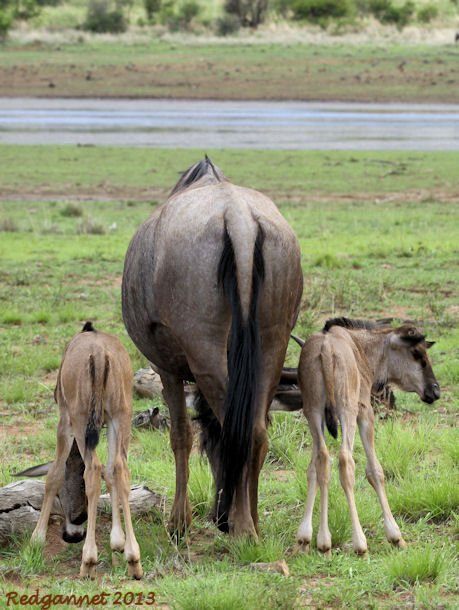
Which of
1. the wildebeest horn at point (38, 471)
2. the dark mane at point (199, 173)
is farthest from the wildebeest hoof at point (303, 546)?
the dark mane at point (199, 173)

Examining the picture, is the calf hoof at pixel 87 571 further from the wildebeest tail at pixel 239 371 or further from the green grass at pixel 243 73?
the green grass at pixel 243 73

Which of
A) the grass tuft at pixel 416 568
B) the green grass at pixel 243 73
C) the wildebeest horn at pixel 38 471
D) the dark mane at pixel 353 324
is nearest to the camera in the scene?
the grass tuft at pixel 416 568

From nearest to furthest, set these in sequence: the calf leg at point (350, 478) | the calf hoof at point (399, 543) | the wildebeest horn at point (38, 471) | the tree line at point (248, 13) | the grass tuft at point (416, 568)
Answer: the grass tuft at point (416, 568) < the calf leg at point (350, 478) < the calf hoof at point (399, 543) < the wildebeest horn at point (38, 471) < the tree line at point (248, 13)

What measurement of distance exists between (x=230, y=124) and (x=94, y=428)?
30.4 meters

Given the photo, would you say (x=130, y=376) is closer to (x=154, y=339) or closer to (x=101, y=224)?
(x=154, y=339)

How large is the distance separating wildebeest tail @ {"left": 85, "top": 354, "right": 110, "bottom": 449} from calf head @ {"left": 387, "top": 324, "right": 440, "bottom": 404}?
5.57 feet

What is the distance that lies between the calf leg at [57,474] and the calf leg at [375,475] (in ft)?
4.59

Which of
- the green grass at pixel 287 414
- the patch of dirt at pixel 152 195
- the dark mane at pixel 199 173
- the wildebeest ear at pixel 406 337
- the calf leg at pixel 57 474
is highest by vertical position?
the dark mane at pixel 199 173

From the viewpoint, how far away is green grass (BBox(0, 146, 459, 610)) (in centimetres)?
518

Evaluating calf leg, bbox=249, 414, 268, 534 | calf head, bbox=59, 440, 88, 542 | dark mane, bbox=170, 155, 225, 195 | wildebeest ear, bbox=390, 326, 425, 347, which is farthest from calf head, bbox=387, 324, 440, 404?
calf head, bbox=59, 440, 88, 542

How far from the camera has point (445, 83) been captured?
41438 mm

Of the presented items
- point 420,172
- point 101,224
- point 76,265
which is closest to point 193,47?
point 420,172

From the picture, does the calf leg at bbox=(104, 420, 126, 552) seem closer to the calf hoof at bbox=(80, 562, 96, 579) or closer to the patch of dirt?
the calf hoof at bbox=(80, 562, 96, 579)

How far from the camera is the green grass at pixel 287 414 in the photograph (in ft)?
17.0
